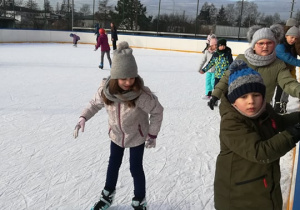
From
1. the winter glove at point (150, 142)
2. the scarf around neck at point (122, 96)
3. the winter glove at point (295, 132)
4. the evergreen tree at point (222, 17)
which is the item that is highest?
the evergreen tree at point (222, 17)

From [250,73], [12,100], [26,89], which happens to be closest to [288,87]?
[250,73]

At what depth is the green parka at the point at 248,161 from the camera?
117 cm

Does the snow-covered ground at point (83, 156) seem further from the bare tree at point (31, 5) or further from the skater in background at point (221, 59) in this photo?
the bare tree at point (31, 5)

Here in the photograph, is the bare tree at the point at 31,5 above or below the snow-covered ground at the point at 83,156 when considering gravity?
above

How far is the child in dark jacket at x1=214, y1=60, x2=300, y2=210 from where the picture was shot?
1.17m

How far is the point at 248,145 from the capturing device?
1.16 m

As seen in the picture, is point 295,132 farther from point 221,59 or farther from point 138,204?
point 221,59

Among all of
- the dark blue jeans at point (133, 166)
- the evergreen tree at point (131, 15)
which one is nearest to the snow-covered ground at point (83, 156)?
the dark blue jeans at point (133, 166)

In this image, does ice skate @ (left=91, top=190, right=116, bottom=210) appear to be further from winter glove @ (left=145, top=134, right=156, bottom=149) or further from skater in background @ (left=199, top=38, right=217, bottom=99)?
skater in background @ (left=199, top=38, right=217, bottom=99)

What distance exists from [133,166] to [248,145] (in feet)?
3.06

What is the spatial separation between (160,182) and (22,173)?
3.68 ft

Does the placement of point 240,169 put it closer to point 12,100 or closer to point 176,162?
point 176,162

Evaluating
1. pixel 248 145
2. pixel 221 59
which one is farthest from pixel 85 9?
pixel 248 145

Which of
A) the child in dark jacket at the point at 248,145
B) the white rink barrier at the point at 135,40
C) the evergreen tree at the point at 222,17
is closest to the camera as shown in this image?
the child in dark jacket at the point at 248,145
